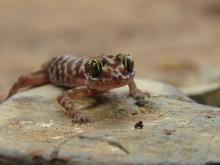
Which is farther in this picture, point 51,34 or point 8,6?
point 8,6

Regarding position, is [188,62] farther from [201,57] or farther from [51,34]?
[51,34]

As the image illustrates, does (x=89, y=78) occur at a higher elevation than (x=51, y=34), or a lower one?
higher

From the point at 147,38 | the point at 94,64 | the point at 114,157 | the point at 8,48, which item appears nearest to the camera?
the point at 114,157

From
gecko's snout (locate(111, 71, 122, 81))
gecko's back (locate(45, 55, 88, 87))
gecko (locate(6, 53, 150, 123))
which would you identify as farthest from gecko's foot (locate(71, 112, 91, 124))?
gecko's back (locate(45, 55, 88, 87))

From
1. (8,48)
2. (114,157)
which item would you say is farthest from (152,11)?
(114,157)

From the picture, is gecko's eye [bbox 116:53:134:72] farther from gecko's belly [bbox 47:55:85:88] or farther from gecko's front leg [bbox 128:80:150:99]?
gecko's belly [bbox 47:55:85:88]

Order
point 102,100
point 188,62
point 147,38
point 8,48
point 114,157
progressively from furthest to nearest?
1. point 147,38
2. point 8,48
3. point 188,62
4. point 102,100
5. point 114,157
